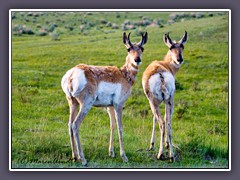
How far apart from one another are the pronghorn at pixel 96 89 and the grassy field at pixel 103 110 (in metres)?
0.75

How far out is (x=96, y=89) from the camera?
37.6ft


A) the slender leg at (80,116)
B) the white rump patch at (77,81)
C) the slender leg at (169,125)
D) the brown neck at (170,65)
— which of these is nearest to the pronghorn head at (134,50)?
the brown neck at (170,65)

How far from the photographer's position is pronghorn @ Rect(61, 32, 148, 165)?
37.1 feet

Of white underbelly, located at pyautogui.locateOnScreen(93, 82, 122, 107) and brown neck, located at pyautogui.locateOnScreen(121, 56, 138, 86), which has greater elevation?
brown neck, located at pyautogui.locateOnScreen(121, 56, 138, 86)

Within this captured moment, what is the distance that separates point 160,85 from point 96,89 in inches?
54.6

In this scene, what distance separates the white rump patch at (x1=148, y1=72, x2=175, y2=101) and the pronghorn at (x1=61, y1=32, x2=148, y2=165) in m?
0.48

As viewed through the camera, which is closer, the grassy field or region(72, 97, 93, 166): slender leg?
region(72, 97, 93, 166): slender leg

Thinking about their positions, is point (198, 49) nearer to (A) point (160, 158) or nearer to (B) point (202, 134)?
(B) point (202, 134)

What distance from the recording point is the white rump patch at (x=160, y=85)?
11.9 meters

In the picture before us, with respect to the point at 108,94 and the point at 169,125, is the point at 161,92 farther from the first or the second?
the point at 108,94

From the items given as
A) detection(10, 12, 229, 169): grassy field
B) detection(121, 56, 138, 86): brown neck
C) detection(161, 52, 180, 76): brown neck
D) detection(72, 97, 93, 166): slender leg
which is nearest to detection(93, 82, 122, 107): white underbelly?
detection(72, 97, 93, 166): slender leg

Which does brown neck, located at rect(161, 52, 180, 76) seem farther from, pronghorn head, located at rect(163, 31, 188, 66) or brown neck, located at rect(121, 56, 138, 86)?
brown neck, located at rect(121, 56, 138, 86)

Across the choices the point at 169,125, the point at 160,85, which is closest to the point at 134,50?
the point at 160,85

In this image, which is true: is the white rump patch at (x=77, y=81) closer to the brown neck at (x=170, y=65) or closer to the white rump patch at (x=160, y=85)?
the white rump patch at (x=160, y=85)
